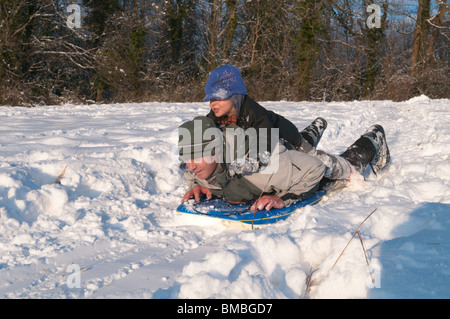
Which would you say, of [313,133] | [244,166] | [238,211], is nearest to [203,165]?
[244,166]

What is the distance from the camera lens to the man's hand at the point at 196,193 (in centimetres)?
280

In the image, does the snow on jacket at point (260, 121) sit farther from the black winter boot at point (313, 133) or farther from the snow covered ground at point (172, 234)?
the snow covered ground at point (172, 234)

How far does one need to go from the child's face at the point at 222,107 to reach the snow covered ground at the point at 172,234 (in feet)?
2.23

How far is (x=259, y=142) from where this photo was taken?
2598 mm

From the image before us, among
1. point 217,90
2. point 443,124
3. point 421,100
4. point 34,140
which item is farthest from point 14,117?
point 421,100

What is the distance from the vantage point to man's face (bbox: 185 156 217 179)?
2.50 meters

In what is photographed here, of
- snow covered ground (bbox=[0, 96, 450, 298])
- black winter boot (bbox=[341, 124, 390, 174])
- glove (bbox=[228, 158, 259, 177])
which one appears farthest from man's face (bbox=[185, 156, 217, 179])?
black winter boot (bbox=[341, 124, 390, 174])

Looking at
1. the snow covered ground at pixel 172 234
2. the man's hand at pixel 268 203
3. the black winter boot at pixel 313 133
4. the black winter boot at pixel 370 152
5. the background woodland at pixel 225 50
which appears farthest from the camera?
the background woodland at pixel 225 50

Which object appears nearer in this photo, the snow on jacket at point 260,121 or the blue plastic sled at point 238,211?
the blue plastic sled at point 238,211

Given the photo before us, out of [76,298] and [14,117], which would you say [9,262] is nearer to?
[76,298]

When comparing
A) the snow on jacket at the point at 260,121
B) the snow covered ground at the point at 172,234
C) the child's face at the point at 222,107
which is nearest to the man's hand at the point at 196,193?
the snow covered ground at the point at 172,234

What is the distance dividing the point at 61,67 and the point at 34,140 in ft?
37.4

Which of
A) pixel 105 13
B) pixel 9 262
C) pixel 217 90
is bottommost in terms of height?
pixel 9 262
